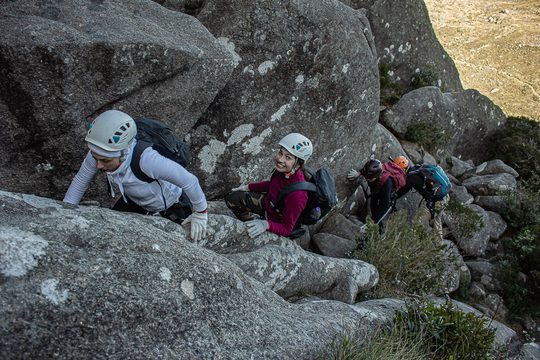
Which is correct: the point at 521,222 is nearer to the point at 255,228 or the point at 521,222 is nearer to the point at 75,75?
the point at 255,228

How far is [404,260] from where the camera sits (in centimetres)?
836

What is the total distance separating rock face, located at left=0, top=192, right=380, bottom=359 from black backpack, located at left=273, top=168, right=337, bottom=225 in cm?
216

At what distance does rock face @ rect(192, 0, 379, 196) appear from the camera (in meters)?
8.11

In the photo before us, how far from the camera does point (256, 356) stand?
400 centimetres

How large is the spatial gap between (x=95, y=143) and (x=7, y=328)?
2.15 m

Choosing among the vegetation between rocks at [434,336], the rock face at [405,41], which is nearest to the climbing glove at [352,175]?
the vegetation between rocks at [434,336]

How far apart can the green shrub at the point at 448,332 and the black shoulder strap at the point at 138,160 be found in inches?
140

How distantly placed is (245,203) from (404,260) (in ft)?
11.0

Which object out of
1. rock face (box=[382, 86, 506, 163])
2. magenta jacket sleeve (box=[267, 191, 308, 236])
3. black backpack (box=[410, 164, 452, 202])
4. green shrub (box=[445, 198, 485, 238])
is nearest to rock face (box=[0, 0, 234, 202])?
magenta jacket sleeve (box=[267, 191, 308, 236])

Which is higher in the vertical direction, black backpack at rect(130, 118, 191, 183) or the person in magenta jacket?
black backpack at rect(130, 118, 191, 183)

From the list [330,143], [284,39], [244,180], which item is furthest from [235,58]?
[330,143]

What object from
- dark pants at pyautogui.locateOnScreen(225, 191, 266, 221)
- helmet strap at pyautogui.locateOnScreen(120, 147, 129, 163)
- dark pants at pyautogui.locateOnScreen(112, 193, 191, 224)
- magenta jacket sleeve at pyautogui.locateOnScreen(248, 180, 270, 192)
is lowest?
dark pants at pyautogui.locateOnScreen(225, 191, 266, 221)

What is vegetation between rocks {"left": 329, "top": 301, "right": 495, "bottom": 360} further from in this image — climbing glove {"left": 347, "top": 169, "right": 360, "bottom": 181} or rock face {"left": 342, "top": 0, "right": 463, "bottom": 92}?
rock face {"left": 342, "top": 0, "right": 463, "bottom": 92}

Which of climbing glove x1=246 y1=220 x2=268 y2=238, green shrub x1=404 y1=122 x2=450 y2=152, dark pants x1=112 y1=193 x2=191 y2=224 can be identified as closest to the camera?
dark pants x1=112 y1=193 x2=191 y2=224
